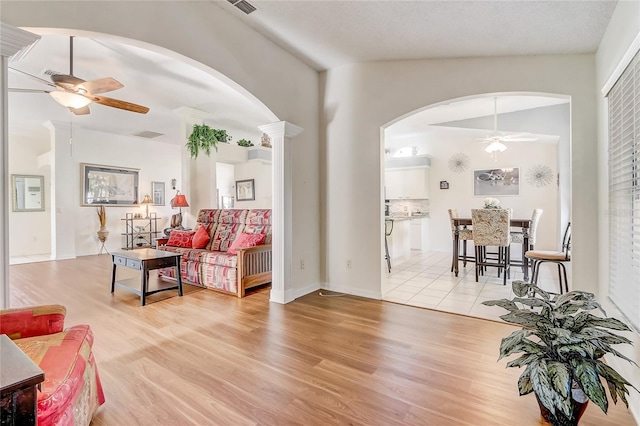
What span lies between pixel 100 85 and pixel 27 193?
599 cm

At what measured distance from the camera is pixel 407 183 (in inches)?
308

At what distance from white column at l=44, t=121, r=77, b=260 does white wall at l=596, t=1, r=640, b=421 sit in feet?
28.6

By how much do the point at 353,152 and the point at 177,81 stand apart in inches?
115

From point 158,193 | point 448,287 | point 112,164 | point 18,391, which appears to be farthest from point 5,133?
point 158,193

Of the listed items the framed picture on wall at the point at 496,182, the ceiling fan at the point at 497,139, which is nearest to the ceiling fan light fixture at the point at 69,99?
the ceiling fan at the point at 497,139

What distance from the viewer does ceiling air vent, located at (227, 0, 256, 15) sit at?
2662mm

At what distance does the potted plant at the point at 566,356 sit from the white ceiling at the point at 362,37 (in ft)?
7.31

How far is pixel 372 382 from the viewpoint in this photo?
1.90 meters

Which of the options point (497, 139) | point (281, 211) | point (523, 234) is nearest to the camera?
point (281, 211)

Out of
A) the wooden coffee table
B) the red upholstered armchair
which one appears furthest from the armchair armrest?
the wooden coffee table

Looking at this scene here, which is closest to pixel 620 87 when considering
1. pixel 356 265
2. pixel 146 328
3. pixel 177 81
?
pixel 356 265

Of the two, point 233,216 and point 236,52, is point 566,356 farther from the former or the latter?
point 233,216

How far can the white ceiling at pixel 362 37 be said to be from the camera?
2.40m

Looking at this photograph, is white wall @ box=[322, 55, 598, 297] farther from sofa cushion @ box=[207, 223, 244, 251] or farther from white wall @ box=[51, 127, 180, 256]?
white wall @ box=[51, 127, 180, 256]
